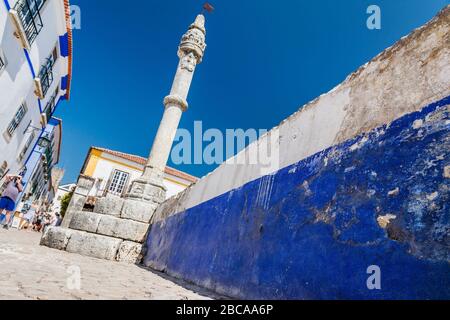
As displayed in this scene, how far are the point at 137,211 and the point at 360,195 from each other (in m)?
6.14

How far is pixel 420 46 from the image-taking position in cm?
186

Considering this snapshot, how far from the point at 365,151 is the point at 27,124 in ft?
57.3

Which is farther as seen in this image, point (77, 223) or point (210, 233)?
point (77, 223)

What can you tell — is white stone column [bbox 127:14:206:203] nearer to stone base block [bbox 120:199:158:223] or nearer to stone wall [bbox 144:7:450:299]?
stone base block [bbox 120:199:158:223]

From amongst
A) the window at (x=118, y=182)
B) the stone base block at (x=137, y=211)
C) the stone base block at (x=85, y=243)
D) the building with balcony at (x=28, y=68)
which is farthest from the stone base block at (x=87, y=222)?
the window at (x=118, y=182)

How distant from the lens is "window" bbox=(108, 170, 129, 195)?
26781 mm

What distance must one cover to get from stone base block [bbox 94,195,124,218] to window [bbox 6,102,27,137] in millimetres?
9033

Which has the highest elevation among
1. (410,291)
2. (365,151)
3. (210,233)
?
(365,151)

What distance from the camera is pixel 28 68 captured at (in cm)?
1238

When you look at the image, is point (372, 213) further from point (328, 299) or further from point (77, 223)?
point (77, 223)

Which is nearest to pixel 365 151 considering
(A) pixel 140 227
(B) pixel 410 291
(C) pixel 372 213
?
(C) pixel 372 213

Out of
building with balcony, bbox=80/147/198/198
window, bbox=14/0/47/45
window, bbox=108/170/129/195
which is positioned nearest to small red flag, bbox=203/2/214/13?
window, bbox=14/0/47/45

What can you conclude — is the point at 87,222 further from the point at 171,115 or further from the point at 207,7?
the point at 207,7
